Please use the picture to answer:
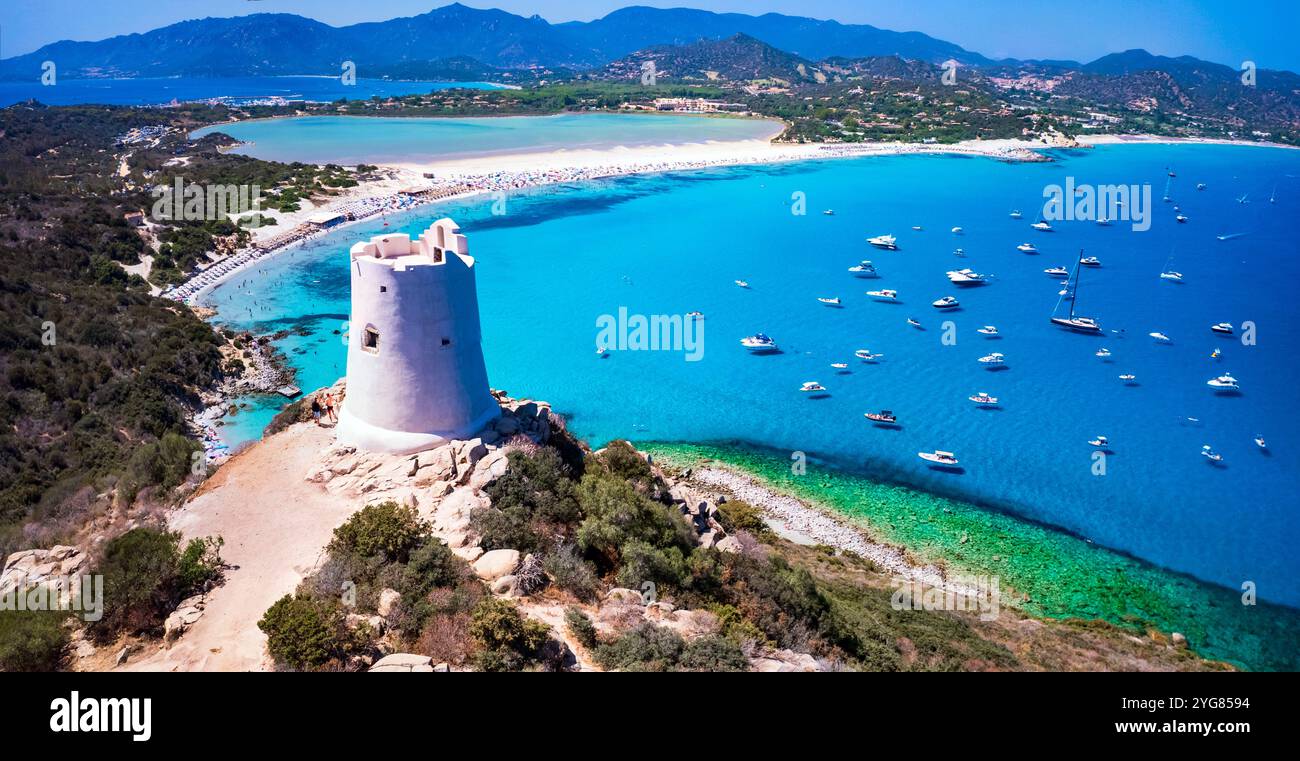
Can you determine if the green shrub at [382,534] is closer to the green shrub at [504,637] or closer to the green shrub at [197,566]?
the green shrub at [197,566]

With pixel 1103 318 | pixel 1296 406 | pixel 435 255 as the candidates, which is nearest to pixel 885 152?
pixel 1103 318

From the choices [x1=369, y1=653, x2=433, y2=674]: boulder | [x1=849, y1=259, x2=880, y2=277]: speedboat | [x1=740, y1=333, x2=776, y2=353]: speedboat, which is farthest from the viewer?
[x1=849, y1=259, x2=880, y2=277]: speedboat

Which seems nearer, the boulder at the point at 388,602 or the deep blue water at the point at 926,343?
the boulder at the point at 388,602

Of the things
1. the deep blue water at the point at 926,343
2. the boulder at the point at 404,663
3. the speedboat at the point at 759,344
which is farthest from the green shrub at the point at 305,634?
the speedboat at the point at 759,344

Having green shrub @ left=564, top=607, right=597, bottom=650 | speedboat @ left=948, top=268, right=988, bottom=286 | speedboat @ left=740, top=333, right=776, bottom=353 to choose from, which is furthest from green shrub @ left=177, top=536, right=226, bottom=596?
speedboat @ left=948, top=268, right=988, bottom=286

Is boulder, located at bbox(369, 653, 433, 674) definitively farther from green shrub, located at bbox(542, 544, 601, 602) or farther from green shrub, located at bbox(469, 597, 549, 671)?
green shrub, located at bbox(542, 544, 601, 602)

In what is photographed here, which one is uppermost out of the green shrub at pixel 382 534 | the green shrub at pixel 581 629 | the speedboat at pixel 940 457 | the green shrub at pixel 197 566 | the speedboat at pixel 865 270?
the speedboat at pixel 865 270

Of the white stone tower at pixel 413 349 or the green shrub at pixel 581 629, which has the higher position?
the white stone tower at pixel 413 349

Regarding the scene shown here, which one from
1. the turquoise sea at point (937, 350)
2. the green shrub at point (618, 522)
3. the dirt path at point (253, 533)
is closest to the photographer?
the dirt path at point (253, 533)
